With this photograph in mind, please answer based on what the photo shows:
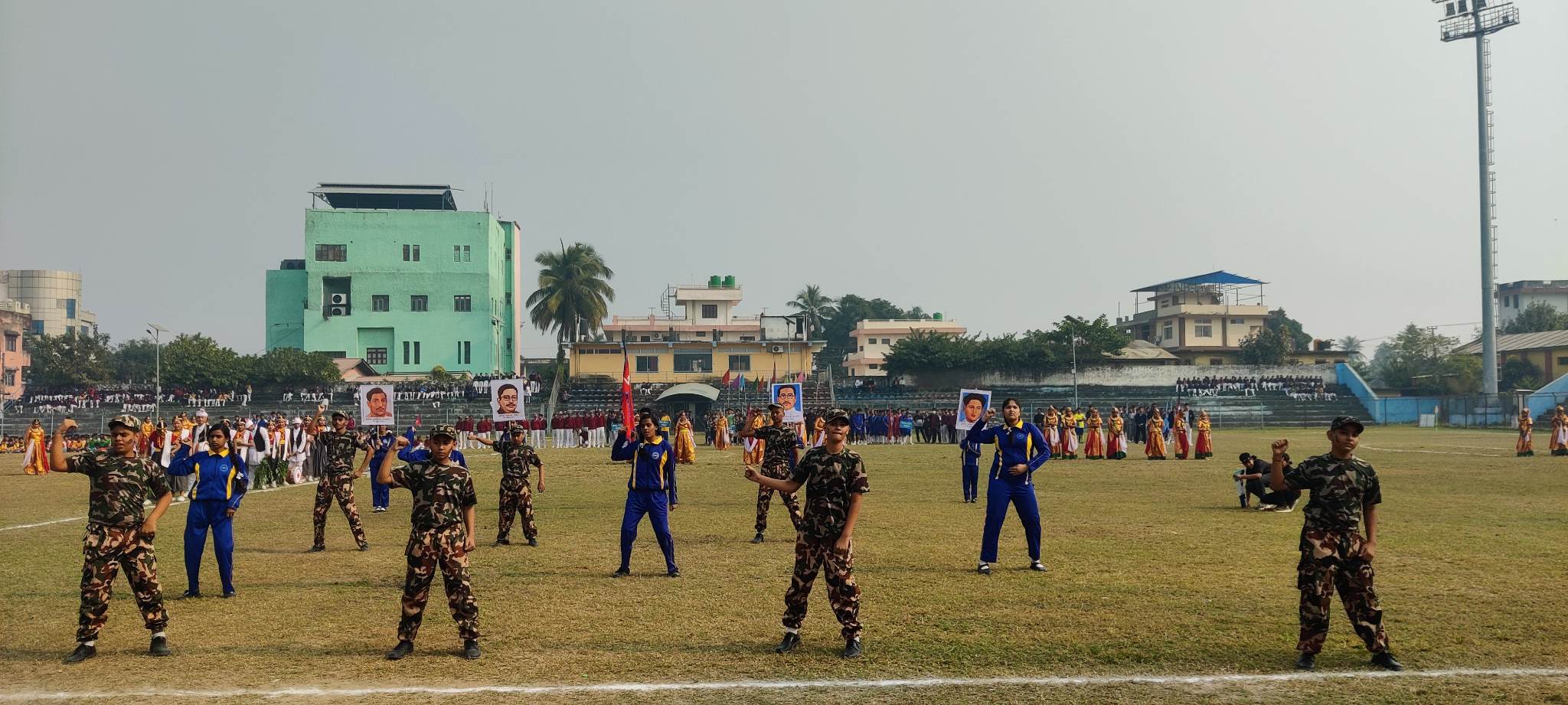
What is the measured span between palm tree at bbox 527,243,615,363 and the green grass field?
68.8 meters

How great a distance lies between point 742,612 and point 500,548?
18.9ft

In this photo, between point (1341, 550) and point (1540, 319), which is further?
point (1540, 319)

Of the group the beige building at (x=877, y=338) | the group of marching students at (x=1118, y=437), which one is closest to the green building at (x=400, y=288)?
the beige building at (x=877, y=338)

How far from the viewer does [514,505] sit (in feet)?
49.9

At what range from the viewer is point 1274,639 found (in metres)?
8.70

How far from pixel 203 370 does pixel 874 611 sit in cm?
6962

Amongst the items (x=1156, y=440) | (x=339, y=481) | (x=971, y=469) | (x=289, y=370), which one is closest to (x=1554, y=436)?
(x=1156, y=440)

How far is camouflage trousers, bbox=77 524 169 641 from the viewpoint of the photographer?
8.27m

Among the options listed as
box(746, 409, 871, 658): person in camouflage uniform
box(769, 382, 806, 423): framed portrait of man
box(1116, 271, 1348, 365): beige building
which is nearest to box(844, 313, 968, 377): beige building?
box(1116, 271, 1348, 365): beige building

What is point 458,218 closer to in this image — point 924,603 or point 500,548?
point 500,548

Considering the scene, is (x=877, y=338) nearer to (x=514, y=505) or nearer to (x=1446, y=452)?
(x=1446, y=452)

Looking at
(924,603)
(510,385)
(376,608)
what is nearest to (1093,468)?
(510,385)

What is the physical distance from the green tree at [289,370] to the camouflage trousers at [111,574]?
6305cm

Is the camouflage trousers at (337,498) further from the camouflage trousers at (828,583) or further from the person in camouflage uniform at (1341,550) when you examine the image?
the person in camouflage uniform at (1341,550)
